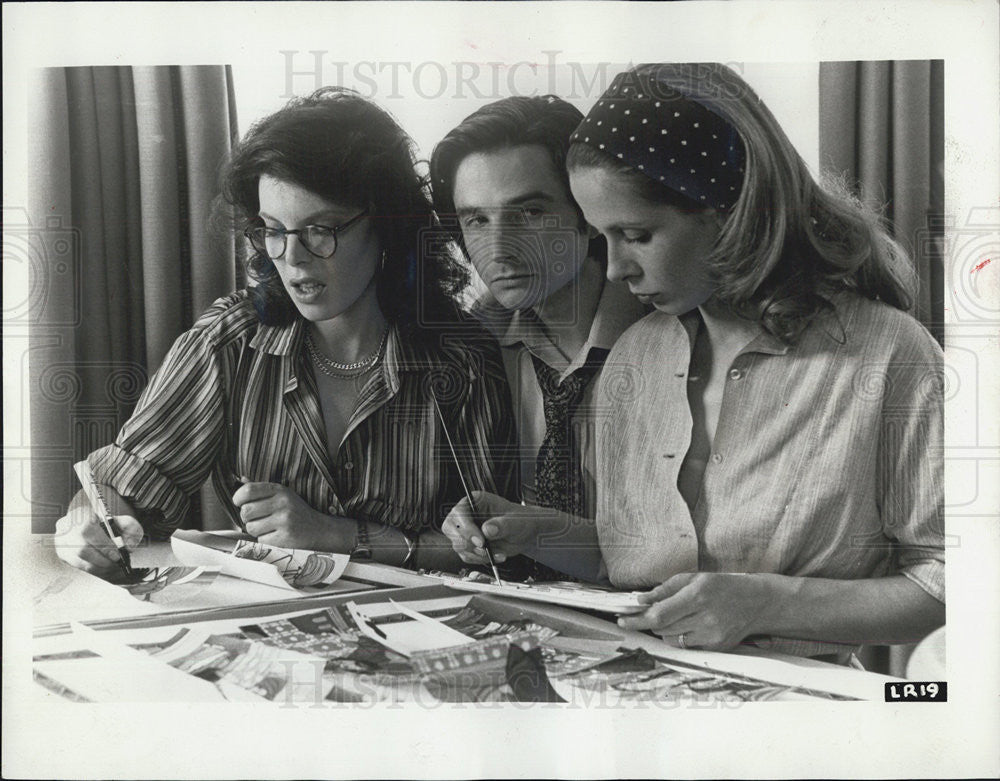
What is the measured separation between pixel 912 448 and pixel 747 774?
2.41ft

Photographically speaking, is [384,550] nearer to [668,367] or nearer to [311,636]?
[311,636]

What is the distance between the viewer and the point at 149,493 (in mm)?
1938

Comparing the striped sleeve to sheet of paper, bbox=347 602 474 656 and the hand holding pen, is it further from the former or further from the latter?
sheet of paper, bbox=347 602 474 656

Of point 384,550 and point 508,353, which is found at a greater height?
point 508,353

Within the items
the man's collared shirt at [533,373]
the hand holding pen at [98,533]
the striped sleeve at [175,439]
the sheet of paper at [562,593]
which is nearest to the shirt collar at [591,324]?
the man's collared shirt at [533,373]

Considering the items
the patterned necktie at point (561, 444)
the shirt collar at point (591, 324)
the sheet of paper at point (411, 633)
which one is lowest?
the sheet of paper at point (411, 633)

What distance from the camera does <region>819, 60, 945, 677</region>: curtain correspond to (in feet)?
6.20

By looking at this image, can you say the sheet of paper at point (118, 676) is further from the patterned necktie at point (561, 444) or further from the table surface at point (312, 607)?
the patterned necktie at point (561, 444)

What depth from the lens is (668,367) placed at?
1873 mm

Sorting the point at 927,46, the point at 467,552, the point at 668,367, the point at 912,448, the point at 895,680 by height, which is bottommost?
the point at 895,680

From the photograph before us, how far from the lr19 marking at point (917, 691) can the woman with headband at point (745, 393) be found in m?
0.10

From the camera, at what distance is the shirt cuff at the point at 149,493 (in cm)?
194

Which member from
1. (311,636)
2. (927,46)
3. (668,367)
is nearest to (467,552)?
(311,636)

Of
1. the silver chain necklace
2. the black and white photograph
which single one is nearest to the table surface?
the black and white photograph
